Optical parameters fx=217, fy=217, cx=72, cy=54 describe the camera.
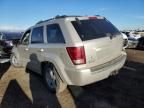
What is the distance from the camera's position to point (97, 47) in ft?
16.0

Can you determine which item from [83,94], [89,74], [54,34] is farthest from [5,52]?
[89,74]

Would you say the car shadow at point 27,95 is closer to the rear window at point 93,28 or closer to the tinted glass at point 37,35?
the tinted glass at point 37,35

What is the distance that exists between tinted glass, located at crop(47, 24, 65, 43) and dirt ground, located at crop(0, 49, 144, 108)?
1421 millimetres

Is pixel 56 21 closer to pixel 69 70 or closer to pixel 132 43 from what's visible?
pixel 69 70

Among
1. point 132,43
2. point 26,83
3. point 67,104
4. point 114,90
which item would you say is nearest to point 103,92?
point 114,90

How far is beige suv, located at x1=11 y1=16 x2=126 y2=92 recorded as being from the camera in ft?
15.5

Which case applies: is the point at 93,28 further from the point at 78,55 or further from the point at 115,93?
the point at 115,93

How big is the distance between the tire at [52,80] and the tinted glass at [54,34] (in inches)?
27.9

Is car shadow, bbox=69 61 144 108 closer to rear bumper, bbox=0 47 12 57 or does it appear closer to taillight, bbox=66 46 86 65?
taillight, bbox=66 46 86 65

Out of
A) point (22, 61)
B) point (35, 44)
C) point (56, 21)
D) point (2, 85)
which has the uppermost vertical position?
point (56, 21)

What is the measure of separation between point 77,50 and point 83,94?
4.51 feet

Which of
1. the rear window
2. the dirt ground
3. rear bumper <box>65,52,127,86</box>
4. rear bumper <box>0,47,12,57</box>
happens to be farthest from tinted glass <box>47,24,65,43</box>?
rear bumper <box>0,47,12,57</box>

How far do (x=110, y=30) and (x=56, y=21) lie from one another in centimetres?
139

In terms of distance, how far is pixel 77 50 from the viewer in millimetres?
4676
